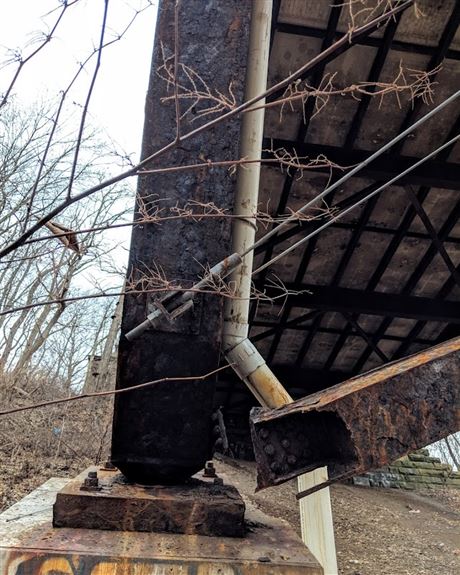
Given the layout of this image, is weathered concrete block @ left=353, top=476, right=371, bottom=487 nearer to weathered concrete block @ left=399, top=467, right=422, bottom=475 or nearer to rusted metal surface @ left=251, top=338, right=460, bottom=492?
weathered concrete block @ left=399, top=467, right=422, bottom=475

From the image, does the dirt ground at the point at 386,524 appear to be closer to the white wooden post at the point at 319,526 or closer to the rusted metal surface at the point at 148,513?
the white wooden post at the point at 319,526

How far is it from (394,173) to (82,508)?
284 inches

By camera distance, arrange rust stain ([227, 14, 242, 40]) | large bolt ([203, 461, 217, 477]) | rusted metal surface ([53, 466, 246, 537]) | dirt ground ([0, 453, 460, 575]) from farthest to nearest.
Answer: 1. dirt ground ([0, 453, 460, 575])
2. rust stain ([227, 14, 242, 40])
3. large bolt ([203, 461, 217, 477])
4. rusted metal surface ([53, 466, 246, 537])

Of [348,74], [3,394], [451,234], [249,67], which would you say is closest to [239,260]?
[249,67]

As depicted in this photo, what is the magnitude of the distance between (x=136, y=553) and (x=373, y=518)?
33.0 ft

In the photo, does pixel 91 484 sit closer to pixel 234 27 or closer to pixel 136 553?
pixel 136 553

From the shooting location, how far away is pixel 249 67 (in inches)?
94.5

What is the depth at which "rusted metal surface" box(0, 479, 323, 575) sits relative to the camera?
1.39 metres

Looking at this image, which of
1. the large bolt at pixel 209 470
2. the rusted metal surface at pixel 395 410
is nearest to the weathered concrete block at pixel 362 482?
the large bolt at pixel 209 470

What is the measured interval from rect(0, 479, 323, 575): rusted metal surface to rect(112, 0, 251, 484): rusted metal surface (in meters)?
0.37

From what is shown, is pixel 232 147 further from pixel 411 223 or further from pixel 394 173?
pixel 411 223

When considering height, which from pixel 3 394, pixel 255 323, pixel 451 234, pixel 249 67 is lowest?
pixel 249 67

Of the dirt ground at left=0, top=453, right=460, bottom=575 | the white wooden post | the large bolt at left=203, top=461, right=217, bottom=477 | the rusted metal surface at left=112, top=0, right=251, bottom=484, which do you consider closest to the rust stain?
the rusted metal surface at left=112, top=0, right=251, bottom=484

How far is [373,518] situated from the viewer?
1023cm
